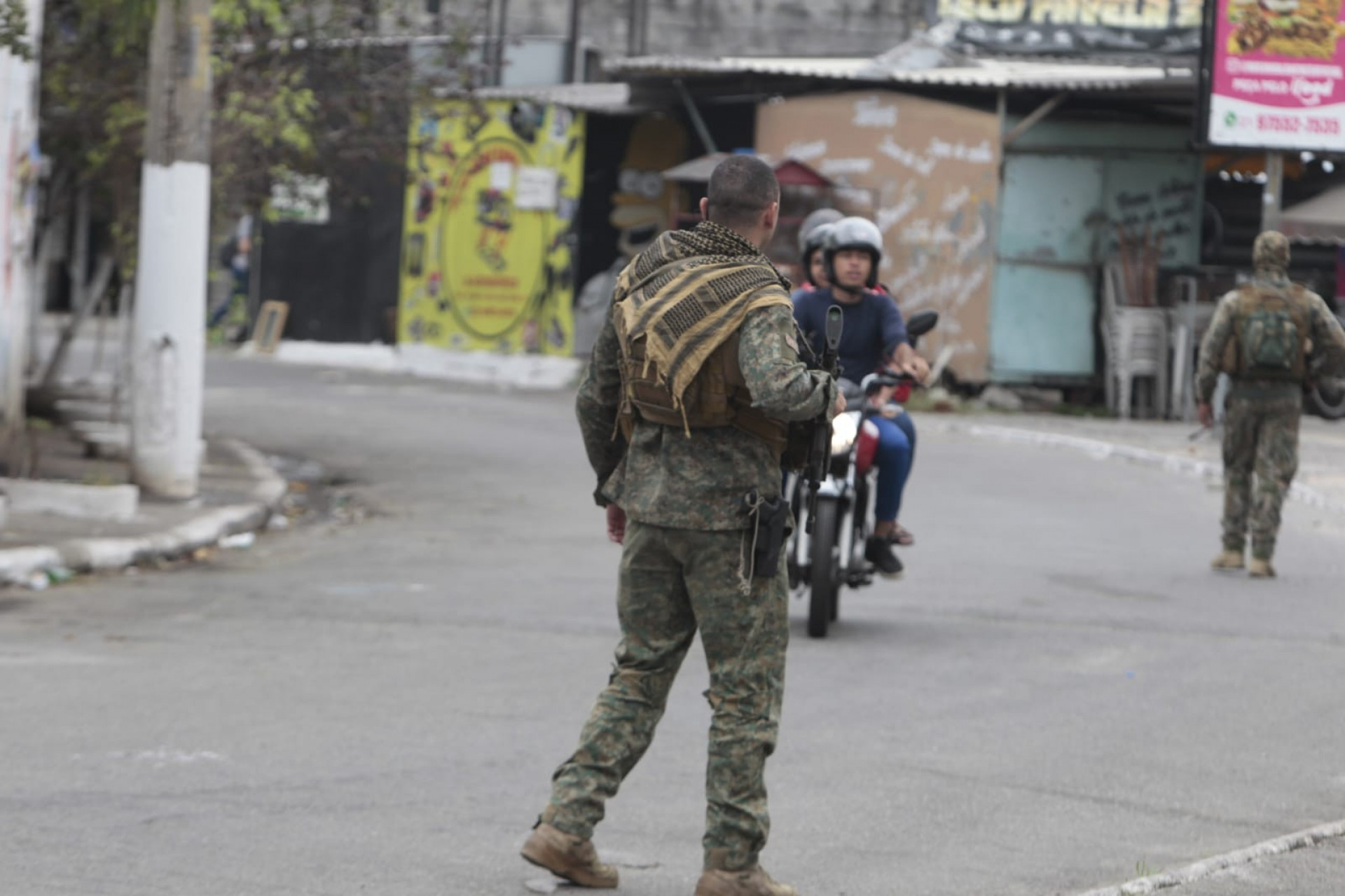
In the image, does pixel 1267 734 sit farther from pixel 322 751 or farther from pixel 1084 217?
pixel 1084 217

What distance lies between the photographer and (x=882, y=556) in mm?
9359

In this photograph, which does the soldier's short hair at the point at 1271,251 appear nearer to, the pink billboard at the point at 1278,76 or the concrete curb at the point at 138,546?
the concrete curb at the point at 138,546

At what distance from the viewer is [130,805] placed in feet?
18.6

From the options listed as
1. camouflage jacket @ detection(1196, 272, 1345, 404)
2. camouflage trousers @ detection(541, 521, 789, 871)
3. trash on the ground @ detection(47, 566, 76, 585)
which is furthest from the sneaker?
camouflage trousers @ detection(541, 521, 789, 871)

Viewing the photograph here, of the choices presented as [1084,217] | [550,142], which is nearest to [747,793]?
[1084,217]

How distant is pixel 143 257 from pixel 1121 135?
15.6 meters

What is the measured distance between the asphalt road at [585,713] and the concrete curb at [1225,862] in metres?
0.20

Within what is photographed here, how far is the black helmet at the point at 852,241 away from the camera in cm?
873

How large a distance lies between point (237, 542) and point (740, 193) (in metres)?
8.29

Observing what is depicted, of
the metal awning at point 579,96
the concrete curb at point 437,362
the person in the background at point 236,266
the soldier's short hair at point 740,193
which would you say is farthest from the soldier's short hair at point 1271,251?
the person in the background at point 236,266

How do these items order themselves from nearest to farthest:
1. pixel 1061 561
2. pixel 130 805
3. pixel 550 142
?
1. pixel 130 805
2. pixel 1061 561
3. pixel 550 142

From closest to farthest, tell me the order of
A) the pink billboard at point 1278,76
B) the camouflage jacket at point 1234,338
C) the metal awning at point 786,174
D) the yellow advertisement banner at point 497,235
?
the camouflage jacket at point 1234,338 → the pink billboard at point 1278,76 → the metal awning at point 786,174 → the yellow advertisement banner at point 497,235

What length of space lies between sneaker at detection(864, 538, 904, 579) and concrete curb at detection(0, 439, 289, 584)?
4.36 meters

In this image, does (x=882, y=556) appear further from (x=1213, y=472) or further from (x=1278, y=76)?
(x=1278, y=76)
